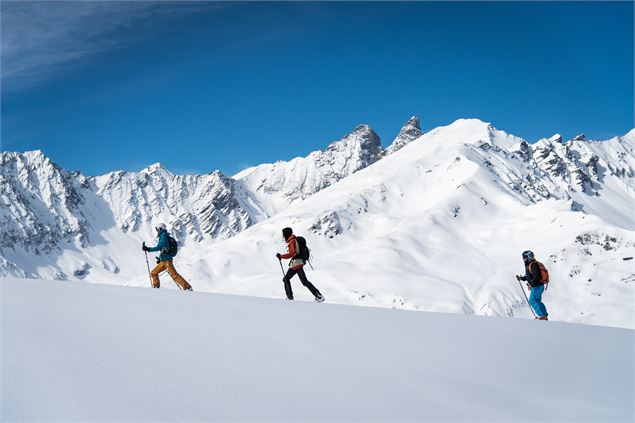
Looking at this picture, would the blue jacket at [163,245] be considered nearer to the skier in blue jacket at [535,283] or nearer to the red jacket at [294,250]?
the red jacket at [294,250]

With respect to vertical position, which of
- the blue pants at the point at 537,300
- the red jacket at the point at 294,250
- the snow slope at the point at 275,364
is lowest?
the blue pants at the point at 537,300

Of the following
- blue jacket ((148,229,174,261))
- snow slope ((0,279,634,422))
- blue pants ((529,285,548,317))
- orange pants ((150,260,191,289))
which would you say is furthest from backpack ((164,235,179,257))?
blue pants ((529,285,548,317))

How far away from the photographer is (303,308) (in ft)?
36.6

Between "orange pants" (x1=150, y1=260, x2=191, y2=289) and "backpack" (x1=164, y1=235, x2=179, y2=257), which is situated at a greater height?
"backpack" (x1=164, y1=235, x2=179, y2=257)

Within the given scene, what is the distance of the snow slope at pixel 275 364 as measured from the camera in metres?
5.21

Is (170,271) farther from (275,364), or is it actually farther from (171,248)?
(275,364)

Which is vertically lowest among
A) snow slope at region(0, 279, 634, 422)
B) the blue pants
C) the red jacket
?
the blue pants

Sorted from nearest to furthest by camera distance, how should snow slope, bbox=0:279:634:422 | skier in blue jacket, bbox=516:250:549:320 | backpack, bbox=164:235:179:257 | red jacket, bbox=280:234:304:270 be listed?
snow slope, bbox=0:279:634:422 → red jacket, bbox=280:234:304:270 → skier in blue jacket, bbox=516:250:549:320 → backpack, bbox=164:235:179:257

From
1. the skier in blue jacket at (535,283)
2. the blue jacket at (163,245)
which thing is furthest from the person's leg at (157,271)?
the skier in blue jacket at (535,283)

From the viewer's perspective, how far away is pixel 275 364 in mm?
6758

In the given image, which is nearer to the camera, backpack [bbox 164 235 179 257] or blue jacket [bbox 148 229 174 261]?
blue jacket [bbox 148 229 174 261]

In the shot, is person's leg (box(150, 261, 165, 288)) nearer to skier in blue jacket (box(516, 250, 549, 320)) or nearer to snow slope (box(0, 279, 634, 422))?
snow slope (box(0, 279, 634, 422))

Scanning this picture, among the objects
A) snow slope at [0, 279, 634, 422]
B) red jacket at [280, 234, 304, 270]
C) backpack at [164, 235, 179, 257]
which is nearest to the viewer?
snow slope at [0, 279, 634, 422]

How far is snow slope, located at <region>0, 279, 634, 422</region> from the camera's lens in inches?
205
